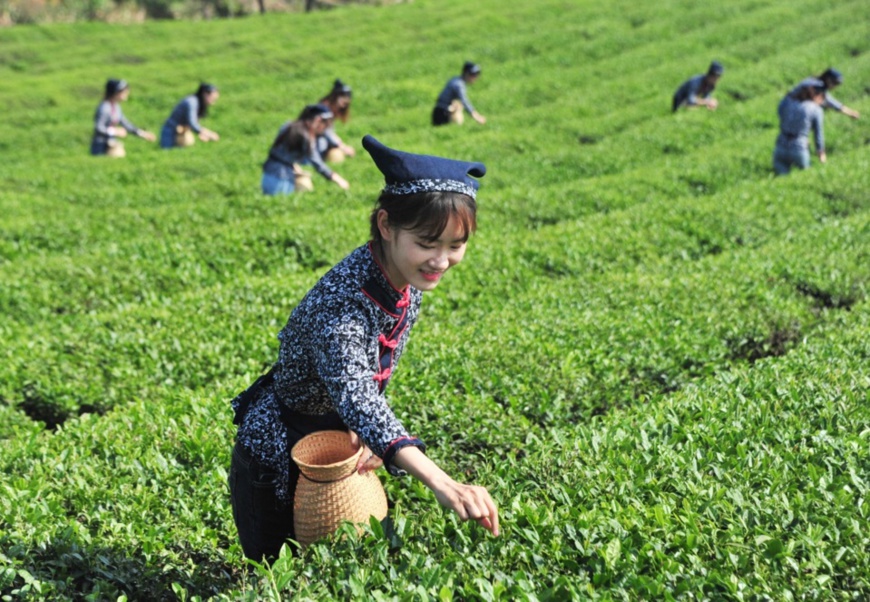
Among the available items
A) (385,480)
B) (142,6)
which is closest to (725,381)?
(385,480)

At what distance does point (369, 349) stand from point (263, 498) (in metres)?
0.96

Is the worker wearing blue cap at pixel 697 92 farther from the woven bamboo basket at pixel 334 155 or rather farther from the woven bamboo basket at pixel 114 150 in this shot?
the woven bamboo basket at pixel 114 150

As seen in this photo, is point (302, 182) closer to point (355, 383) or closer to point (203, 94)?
point (203, 94)

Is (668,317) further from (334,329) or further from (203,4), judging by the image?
(203,4)

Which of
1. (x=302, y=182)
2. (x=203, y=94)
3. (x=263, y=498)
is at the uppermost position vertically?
(x=203, y=94)

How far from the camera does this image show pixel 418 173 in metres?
3.12

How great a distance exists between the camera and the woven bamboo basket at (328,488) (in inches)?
132

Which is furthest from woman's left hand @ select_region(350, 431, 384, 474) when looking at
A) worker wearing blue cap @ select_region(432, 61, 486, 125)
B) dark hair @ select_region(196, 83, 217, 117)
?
worker wearing blue cap @ select_region(432, 61, 486, 125)

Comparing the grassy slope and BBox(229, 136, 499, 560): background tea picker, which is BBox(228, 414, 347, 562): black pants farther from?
the grassy slope

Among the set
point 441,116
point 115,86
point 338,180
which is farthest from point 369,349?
point 441,116

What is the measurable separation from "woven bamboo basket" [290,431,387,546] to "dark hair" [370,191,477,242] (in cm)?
101

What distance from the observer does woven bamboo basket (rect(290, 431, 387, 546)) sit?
335 cm

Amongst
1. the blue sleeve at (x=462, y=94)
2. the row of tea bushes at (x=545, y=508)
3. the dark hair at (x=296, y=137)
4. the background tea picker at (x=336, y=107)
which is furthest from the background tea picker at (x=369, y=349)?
the blue sleeve at (x=462, y=94)

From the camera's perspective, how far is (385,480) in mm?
4992
